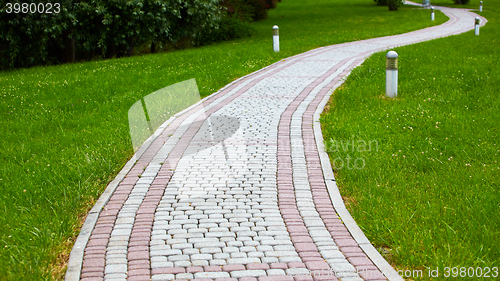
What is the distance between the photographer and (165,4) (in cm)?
2175

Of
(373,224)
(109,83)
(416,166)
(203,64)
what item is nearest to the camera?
(373,224)

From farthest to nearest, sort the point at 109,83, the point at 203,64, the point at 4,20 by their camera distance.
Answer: the point at 4,20
the point at 203,64
the point at 109,83

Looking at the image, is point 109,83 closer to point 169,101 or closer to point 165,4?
point 169,101

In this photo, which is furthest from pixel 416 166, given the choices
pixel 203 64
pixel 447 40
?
pixel 447 40

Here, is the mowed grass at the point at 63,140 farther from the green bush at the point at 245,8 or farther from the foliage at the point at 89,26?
the green bush at the point at 245,8

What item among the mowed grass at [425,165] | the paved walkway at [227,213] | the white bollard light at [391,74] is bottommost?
the paved walkway at [227,213]

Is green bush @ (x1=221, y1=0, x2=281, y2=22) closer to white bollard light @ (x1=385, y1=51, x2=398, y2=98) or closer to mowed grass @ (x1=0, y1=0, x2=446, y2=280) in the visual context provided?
mowed grass @ (x1=0, y1=0, x2=446, y2=280)

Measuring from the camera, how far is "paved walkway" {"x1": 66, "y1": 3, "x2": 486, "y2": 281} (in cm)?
432

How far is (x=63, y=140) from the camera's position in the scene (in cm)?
798

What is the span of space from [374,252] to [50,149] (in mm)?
5062

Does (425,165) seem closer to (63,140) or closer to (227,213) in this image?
(227,213)

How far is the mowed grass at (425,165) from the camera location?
4.47m

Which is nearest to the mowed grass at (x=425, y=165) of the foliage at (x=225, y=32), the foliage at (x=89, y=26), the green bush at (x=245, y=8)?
the foliage at (x=89, y=26)

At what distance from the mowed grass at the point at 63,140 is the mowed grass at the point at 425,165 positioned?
294 centimetres
